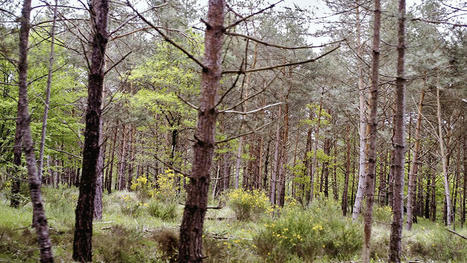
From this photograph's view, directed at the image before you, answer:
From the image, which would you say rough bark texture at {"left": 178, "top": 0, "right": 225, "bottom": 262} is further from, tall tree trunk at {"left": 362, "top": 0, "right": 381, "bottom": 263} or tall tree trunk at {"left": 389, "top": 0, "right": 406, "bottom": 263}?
tall tree trunk at {"left": 389, "top": 0, "right": 406, "bottom": 263}

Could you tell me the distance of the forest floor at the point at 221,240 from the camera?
15.6ft

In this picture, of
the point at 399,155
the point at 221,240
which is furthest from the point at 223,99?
the point at 399,155

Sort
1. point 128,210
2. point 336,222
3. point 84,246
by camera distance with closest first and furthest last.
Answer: point 84,246 < point 336,222 < point 128,210

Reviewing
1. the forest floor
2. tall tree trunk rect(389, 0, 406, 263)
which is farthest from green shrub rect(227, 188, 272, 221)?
tall tree trunk rect(389, 0, 406, 263)

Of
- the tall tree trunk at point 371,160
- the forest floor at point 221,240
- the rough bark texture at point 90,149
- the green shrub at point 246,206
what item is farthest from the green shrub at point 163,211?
the tall tree trunk at point 371,160

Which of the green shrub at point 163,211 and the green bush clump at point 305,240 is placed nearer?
the green bush clump at point 305,240

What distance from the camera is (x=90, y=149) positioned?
393 centimetres

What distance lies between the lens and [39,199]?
2840 millimetres

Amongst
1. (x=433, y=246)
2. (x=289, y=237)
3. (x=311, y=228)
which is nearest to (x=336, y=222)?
(x=311, y=228)

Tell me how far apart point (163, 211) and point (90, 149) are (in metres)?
6.41

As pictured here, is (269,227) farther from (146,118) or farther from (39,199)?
(146,118)

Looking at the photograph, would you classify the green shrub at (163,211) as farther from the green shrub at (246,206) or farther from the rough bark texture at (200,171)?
the rough bark texture at (200,171)

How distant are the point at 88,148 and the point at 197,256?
2600 millimetres

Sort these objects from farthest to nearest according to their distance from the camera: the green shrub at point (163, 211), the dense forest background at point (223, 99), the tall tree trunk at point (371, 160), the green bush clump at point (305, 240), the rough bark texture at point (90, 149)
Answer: the green shrub at point (163, 211) < the green bush clump at point (305, 240) < the tall tree trunk at point (371, 160) < the rough bark texture at point (90, 149) < the dense forest background at point (223, 99)
